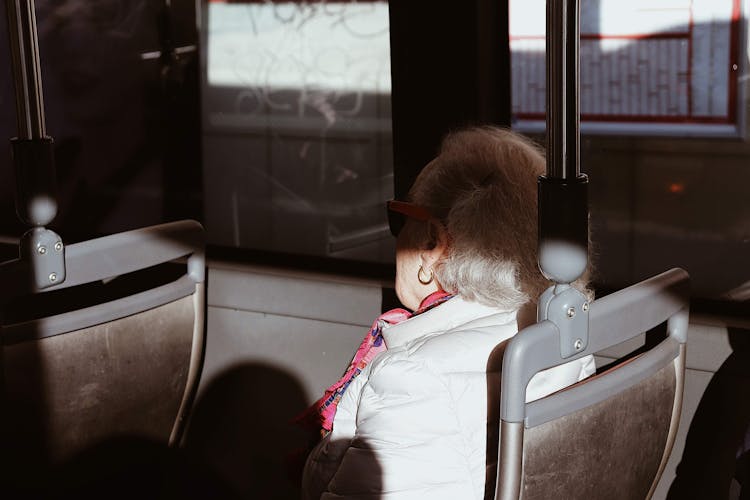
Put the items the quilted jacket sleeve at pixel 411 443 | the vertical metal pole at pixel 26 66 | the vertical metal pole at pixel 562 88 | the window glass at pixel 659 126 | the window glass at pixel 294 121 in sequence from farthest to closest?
the window glass at pixel 294 121 < the window glass at pixel 659 126 < the vertical metal pole at pixel 26 66 < the quilted jacket sleeve at pixel 411 443 < the vertical metal pole at pixel 562 88

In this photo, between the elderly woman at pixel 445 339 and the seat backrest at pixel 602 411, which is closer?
the seat backrest at pixel 602 411

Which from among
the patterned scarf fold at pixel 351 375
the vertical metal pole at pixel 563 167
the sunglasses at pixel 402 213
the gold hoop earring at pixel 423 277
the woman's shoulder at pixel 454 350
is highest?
the vertical metal pole at pixel 563 167

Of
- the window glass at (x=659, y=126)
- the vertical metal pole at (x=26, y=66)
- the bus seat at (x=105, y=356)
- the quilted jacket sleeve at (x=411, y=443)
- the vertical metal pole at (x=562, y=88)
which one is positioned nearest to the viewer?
the vertical metal pole at (x=562, y=88)

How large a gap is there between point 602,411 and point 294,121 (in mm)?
2598

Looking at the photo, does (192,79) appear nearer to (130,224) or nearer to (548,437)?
(130,224)

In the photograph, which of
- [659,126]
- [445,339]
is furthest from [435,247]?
[659,126]

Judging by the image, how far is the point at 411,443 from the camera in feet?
5.48

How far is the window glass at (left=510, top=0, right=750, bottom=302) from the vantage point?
9.01 feet

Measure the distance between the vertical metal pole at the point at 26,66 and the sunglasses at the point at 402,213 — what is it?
0.73 metres

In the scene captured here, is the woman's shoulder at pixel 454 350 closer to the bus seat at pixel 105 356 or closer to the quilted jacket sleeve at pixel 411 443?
the quilted jacket sleeve at pixel 411 443

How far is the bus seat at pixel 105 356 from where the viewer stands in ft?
6.66

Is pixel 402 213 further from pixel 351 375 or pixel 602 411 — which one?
pixel 602 411

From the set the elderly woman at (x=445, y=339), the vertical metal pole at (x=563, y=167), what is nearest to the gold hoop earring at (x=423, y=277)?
the elderly woman at (x=445, y=339)

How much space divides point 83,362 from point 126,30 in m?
2.21
